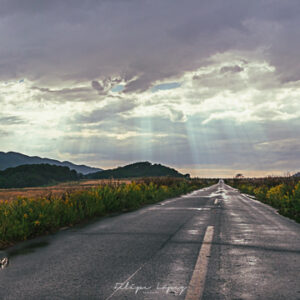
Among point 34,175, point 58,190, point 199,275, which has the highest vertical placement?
point 34,175

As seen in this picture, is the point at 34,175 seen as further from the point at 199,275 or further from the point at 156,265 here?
the point at 199,275

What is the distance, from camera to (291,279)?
15.3 feet

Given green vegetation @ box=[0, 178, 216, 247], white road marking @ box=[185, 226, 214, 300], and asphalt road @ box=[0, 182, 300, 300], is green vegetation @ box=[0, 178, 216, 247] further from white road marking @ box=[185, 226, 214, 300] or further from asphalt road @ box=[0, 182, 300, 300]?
white road marking @ box=[185, 226, 214, 300]

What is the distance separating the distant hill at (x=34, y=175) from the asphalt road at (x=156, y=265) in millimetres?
85876

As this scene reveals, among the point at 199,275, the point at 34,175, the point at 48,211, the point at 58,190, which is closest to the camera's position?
the point at 199,275

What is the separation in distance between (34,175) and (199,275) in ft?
349

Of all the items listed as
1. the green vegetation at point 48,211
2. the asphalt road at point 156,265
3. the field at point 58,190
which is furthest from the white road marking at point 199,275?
the field at point 58,190

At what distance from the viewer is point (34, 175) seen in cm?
10444

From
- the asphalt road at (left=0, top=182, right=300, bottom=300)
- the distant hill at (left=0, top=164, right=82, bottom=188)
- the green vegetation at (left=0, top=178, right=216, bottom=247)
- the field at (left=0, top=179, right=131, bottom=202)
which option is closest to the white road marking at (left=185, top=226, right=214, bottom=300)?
the asphalt road at (left=0, top=182, right=300, bottom=300)

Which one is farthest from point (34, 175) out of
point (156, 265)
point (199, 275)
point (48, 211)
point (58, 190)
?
point (199, 275)

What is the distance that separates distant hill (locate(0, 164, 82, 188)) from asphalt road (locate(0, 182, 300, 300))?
282 feet

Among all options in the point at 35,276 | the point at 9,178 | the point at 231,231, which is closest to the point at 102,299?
the point at 35,276

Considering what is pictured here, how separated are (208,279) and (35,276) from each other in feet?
8.08

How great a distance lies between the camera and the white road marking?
400 cm
